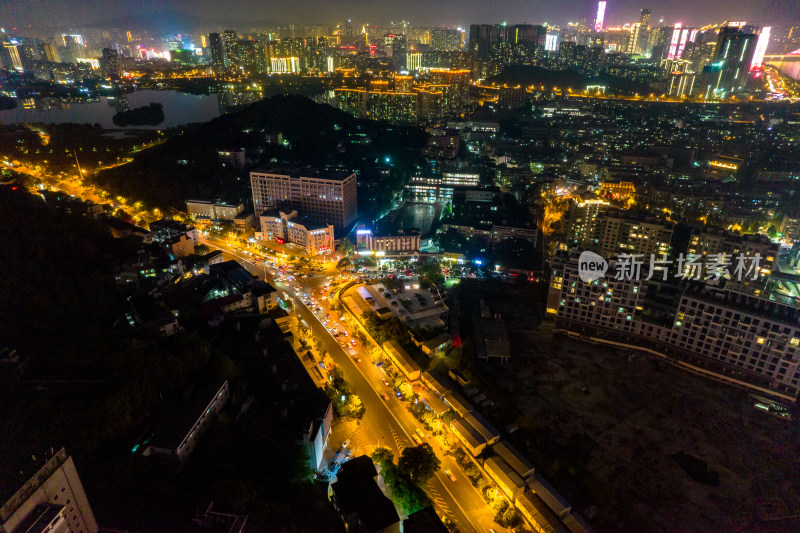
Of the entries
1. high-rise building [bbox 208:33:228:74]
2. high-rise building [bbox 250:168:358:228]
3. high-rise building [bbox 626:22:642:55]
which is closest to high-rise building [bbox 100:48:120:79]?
high-rise building [bbox 208:33:228:74]

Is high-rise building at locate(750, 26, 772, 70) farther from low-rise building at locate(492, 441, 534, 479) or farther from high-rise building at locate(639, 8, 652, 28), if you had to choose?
low-rise building at locate(492, 441, 534, 479)

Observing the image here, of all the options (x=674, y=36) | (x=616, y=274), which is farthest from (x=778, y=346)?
(x=674, y=36)

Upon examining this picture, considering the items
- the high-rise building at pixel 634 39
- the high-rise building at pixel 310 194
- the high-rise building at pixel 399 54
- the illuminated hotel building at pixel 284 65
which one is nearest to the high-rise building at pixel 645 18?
the high-rise building at pixel 634 39

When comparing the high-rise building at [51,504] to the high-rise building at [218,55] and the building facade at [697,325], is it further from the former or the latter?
the high-rise building at [218,55]

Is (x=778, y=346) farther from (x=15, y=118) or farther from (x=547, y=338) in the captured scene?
(x=15, y=118)

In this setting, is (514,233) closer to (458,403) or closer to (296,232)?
(296,232)

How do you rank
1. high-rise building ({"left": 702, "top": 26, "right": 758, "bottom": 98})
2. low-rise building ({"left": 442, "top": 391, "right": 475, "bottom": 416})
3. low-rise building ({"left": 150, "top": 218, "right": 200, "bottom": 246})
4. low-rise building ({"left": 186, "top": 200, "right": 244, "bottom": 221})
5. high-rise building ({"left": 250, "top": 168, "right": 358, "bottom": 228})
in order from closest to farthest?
low-rise building ({"left": 442, "top": 391, "right": 475, "bottom": 416}), low-rise building ({"left": 150, "top": 218, "right": 200, "bottom": 246}), high-rise building ({"left": 250, "top": 168, "right": 358, "bottom": 228}), low-rise building ({"left": 186, "top": 200, "right": 244, "bottom": 221}), high-rise building ({"left": 702, "top": 26, "right": 758, "bottom": 98})
